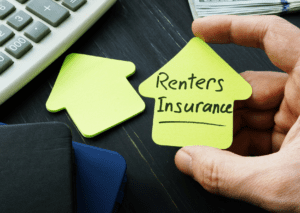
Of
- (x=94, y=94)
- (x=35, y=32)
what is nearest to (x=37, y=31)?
(x=35, y=32)

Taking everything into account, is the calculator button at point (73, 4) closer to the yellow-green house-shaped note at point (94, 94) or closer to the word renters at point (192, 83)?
the yellow-green house-shaped note at point (94, 94)

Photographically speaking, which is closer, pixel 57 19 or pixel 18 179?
pixel 18 179

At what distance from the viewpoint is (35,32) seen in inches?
15.4

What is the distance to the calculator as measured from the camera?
1.22 feet

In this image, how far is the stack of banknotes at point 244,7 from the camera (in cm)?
44

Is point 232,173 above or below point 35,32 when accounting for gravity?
below

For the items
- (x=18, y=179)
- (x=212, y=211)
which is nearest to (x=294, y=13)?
(x=212, y=211)

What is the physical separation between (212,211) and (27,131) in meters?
0.23

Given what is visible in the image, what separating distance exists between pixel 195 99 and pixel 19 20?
0.29 m

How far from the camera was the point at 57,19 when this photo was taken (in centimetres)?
40

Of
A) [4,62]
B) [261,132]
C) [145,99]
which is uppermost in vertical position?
[4,62]

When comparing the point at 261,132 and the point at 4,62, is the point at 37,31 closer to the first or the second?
the point at 4,62

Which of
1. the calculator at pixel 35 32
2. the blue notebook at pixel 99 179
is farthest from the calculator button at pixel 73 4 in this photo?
the blue notebook at pixel 99 179

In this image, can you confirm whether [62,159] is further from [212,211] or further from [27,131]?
[212,211]
